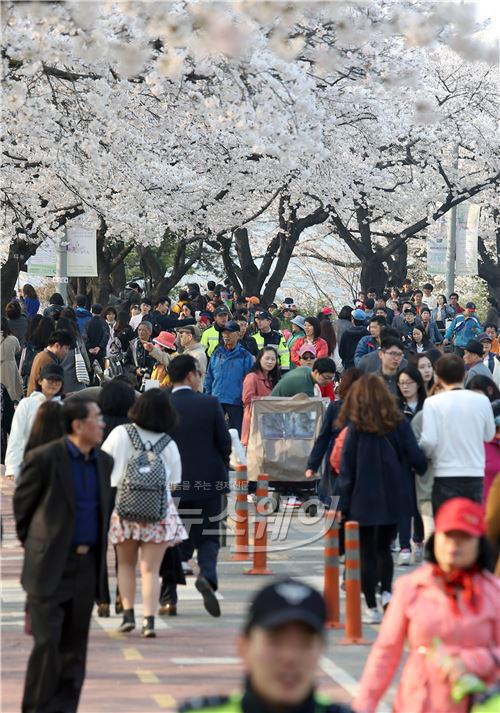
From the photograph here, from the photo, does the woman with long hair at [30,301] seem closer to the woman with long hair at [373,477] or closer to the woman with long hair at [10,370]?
the woman with long hair at [10,370]

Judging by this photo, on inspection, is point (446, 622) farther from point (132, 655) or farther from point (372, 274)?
point (372, 274)

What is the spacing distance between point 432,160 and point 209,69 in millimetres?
24190

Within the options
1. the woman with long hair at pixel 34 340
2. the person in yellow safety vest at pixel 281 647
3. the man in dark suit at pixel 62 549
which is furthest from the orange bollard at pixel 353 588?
the woman with long hair at pixel 34 340

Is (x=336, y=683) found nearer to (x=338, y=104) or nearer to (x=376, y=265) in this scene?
(x=338, y=104)

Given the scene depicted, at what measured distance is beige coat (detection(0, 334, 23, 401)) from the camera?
719 inches

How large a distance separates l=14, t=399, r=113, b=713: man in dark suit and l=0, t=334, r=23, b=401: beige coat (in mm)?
10557

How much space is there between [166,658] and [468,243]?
1186 inches

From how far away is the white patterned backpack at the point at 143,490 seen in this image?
967cm

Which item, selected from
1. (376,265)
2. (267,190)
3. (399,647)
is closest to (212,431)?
(399,647)

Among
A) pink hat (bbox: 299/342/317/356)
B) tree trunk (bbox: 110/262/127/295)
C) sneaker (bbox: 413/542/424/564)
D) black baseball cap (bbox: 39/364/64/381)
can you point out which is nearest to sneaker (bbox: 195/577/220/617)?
black baseball cap (bbox: 39/364/64/381)

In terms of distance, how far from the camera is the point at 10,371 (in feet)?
60.0

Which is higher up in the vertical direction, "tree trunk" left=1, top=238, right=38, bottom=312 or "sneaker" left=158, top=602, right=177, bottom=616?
"tree trunk" left=1, top=238, right=38, bottom=312

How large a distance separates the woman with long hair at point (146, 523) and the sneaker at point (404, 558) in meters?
2.88

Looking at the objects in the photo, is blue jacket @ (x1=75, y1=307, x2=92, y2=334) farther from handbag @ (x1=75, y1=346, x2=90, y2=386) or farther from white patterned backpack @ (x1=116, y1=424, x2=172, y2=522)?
white patterned backpack @ (x1=116, y1=424, x2=172, y2=522)
